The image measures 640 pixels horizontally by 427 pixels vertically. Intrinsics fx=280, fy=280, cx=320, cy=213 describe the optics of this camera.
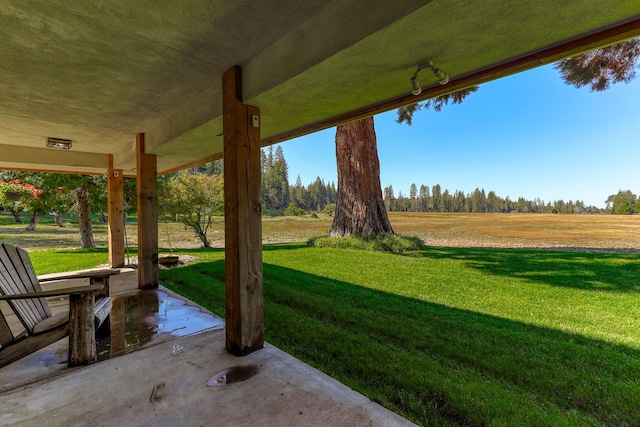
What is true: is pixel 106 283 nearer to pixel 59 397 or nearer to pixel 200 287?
pixel 59 397

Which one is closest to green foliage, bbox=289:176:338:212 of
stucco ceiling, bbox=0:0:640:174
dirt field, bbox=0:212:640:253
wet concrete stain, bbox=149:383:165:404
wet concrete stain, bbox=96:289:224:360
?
dirt field, bbox=0:212:640:253

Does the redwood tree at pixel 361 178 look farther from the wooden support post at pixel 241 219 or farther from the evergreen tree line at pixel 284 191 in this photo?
the evergreen tree line at pixel 284 191

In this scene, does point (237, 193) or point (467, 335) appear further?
point (467, 335)

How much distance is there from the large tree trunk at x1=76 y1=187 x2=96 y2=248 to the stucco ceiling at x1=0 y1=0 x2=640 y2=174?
7090 millimetres

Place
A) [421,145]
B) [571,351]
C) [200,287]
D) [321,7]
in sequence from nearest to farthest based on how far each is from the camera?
[321,7]
[571,351]
[200,287]
[421,145]

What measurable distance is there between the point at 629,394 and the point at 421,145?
4717 cm

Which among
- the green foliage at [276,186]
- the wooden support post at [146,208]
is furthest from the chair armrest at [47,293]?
the green foliage at [276,186]

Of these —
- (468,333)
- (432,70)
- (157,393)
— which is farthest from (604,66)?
(157,393)

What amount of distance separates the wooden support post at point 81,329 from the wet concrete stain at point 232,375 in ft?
3.56

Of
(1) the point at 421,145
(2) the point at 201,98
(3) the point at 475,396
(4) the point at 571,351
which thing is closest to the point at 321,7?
(2) the point at 201,98

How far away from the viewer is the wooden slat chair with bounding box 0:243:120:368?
75.4 inches

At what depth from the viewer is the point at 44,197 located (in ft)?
28.0

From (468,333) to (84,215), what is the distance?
454 inches

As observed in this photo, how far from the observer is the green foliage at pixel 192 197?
9688mm
